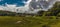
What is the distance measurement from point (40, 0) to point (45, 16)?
5.8 inches

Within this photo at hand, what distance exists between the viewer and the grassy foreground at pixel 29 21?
3.67 feet

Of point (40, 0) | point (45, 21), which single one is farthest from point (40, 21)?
point (40, 0)

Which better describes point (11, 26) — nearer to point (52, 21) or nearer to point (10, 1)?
point (10, 1)

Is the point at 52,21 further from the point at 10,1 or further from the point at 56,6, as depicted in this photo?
the point at 10,1

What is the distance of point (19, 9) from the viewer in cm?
118

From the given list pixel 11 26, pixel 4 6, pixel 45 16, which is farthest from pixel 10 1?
pixel 45 16

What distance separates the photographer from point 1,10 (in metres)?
1.17

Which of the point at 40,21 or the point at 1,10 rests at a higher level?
the point at 1,10

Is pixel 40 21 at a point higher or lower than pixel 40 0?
lower

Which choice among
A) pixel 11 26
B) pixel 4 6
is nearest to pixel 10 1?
pixel 4 6

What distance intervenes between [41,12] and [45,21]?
9 cm

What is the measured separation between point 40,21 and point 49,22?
8cm

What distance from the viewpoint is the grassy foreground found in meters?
1.12

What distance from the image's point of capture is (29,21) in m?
1.14
